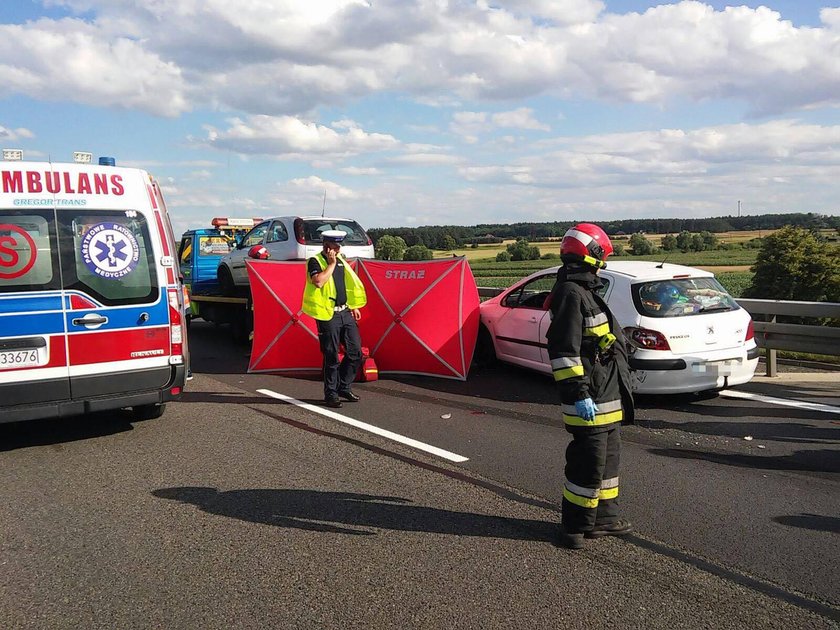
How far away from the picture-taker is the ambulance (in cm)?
612

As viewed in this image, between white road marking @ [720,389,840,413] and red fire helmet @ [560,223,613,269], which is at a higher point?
red fire helmet @ [560,223,613,269]

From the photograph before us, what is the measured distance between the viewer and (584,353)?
435cm

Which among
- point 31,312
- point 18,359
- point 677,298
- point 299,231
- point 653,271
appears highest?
point 299,231

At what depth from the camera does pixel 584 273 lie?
4.38m

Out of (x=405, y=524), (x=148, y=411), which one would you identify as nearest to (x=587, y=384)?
Result: (x=405, y=524)

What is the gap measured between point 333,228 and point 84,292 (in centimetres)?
643

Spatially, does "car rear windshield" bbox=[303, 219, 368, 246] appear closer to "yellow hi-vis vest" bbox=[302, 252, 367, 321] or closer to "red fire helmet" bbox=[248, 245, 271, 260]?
"red fire helmet" bbox=[248, 245, 271, 260]

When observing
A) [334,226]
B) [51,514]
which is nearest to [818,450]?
[51,514]

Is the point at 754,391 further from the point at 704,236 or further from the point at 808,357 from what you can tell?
the point at 704,236

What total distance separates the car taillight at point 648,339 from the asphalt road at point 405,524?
0.69 meters

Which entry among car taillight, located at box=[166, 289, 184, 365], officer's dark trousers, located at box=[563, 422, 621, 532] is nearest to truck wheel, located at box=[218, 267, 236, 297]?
car taillight, located at box=[166, 289, 184, 365]

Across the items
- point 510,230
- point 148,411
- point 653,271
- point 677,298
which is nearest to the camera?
point 148,411

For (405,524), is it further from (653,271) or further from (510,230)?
(510,230)

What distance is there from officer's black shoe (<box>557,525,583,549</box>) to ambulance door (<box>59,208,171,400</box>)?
416 cm
